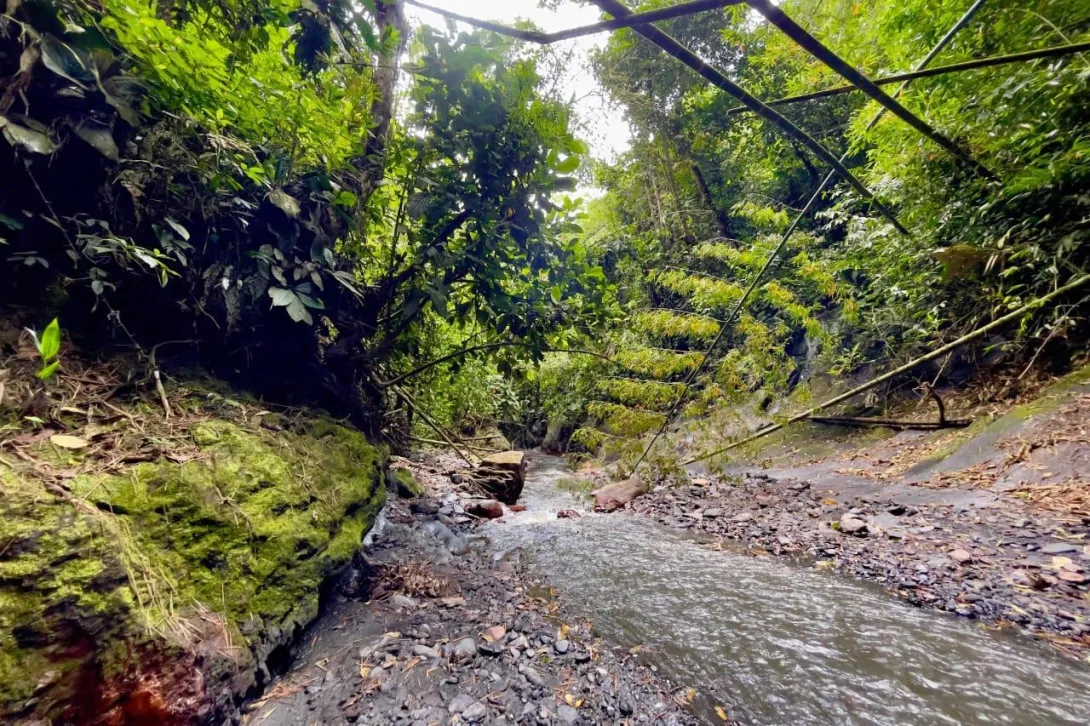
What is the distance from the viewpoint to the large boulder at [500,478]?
5234 mm

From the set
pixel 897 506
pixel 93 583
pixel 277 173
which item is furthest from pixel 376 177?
pixel 897 506

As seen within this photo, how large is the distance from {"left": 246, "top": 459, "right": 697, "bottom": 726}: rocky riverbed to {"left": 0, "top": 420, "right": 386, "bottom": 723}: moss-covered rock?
0.25m

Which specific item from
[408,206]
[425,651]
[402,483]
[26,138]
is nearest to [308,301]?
[408,206]

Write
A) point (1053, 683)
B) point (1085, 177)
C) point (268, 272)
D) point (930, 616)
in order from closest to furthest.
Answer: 1. point (1053, 683)
2. point (930, 616)
3. point (268, 272)
4. point (1085, 177)

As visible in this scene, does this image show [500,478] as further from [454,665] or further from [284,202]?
[284,202]

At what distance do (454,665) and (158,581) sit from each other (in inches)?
49.5

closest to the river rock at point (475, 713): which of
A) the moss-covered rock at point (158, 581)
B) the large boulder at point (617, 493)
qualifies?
the moss-covered rock at point (158, 581)

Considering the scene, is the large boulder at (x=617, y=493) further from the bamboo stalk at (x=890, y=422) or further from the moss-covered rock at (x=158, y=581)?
the moss-covered rock at (x=158, y=581)

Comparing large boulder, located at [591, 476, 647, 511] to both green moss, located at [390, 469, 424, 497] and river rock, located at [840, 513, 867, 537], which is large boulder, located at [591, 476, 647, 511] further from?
river rock, located at [840, 513, 867, 537]

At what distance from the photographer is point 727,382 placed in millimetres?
4559

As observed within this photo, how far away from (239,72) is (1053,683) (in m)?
4.58

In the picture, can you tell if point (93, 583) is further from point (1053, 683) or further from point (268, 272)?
point (1053, 683)

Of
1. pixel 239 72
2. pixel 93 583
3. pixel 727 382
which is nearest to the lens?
pixel 93 583

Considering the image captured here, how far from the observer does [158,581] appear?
4.76 feet
